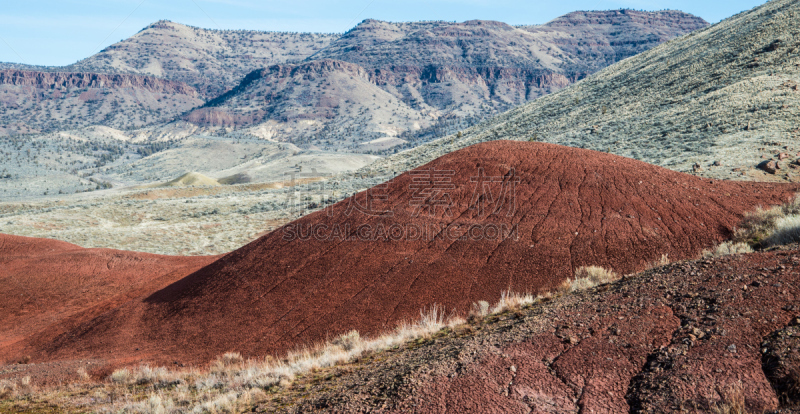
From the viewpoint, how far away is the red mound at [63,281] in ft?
46.3

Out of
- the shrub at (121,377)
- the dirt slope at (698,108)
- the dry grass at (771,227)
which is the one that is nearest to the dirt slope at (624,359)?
the dry grass at (771,227)

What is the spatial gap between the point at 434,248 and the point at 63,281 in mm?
14832

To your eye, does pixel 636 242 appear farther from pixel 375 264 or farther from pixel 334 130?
pixel 334 130

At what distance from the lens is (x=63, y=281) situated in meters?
16.9

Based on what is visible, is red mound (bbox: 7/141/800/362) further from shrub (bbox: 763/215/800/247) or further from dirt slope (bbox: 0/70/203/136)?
dirt slope (bbox: 0/70/203/136)

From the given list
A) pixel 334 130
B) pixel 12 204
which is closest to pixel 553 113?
pixel 12 204

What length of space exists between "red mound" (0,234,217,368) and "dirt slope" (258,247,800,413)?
40.1 feet

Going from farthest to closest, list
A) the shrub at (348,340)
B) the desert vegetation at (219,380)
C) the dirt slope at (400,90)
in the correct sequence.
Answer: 1. the dirt slope at (400,90)
2. the shrub at (348,340)
3. the desert vegetation at (219,380)

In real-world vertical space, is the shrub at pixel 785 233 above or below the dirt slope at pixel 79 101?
below

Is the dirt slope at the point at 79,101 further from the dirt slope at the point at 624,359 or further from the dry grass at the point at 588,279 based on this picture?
the dirt slope at the point at 624,359

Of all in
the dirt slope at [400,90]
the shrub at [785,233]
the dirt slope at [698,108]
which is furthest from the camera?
the dirt slope at [400,90]

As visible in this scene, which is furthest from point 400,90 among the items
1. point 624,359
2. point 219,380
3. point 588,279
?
point 624,359

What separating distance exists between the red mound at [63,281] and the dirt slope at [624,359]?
12.2 meters

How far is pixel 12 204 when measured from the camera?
148 ft
